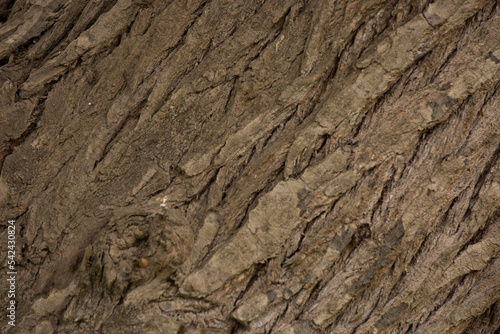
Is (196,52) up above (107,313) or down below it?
above

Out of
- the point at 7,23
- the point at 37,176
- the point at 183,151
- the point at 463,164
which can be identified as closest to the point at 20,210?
the point at 37,176

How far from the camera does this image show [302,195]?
2742 mm

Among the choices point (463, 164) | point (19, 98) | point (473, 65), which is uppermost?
point (19, 98)

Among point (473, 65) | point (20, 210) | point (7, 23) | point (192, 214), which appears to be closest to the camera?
point (473, 65)

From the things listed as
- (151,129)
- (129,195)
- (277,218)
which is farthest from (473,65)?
(129,195)

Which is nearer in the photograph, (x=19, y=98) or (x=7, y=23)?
(x=19, y=98)

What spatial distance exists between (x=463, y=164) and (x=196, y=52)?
204 centimetres

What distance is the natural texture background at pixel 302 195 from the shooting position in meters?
2.73

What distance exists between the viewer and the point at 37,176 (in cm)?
317

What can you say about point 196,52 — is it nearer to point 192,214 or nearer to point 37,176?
point 192,214

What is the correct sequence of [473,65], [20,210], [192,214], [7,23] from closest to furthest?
1. [473,65]
2. [192,214]
3. [20,210]
4. [7,23]

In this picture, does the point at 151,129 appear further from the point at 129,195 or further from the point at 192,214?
the point at 192,214

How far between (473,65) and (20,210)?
333cm

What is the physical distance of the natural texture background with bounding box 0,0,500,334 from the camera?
2.73 m
